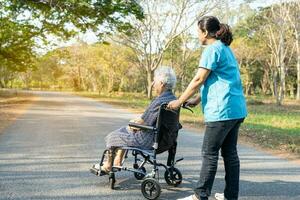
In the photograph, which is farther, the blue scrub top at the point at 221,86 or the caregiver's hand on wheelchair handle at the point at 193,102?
the caregiver's hand on wheelchair handle at the point at 193,102

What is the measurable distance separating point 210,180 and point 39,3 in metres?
14.1

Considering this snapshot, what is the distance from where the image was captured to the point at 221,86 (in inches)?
162

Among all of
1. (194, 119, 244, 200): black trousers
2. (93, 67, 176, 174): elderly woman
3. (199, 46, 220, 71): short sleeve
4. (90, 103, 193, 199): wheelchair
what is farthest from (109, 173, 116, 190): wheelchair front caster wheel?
(199, 46, 220, 71): short sleeve

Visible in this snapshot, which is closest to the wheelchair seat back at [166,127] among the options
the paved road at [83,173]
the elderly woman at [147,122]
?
the elderly woman at [147,122]

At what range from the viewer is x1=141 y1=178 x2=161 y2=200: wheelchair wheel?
461cm

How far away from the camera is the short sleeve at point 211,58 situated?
4.04 metres

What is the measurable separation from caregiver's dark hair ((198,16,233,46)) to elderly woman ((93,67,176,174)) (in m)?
0.86

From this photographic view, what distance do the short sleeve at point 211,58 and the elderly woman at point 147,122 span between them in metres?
Result: 0.88

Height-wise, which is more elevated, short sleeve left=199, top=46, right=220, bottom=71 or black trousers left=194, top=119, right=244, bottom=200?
short sleeve left=199, top=46, right=220, bottom=71

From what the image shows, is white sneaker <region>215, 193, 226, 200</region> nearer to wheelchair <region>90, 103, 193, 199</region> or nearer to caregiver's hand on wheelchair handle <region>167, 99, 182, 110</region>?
wheelchair <region>90, 103, 193, 199</region>

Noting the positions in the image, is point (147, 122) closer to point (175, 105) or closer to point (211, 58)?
point (175, 105)

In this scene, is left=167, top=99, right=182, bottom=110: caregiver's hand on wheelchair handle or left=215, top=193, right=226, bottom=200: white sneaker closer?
left=167, top=99, right=182, bottom=110: caregiver's hand on wheelchair handle

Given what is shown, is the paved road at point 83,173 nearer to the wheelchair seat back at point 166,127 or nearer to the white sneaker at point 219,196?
the white sneaker at point 219,196

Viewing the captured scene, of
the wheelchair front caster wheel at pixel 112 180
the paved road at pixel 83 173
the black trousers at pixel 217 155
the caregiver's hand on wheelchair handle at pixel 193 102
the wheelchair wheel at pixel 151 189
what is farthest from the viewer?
the wheelchair front caster wheel at pixel 112 180
